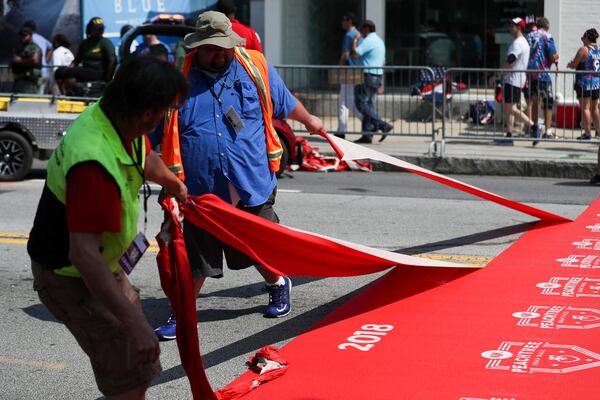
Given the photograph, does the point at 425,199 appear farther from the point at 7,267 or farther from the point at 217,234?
the point at 217,234

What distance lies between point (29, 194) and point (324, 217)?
3.61 m

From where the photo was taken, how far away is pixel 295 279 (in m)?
7.73

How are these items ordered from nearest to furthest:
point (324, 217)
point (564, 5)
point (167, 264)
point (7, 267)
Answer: point (167, 264), point (7, 267), point (324, 217), point (564, 5)

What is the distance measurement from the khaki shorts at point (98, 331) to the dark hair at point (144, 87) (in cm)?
68

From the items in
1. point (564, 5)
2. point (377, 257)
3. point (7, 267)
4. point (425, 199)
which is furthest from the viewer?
point (564, 5)

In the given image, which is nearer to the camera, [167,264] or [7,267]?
[167,264]

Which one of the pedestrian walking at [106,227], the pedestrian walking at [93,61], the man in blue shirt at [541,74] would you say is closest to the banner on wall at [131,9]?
the pedestrian walking at [93,61]

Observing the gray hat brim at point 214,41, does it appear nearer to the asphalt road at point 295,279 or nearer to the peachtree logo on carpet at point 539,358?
the asphalt road at point 295,279

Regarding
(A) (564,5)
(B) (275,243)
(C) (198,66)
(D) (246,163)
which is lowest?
(B) (275,243)

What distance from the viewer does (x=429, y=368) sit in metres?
5.24

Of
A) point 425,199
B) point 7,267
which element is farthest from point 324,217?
point 7,267

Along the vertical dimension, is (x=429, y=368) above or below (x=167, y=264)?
below

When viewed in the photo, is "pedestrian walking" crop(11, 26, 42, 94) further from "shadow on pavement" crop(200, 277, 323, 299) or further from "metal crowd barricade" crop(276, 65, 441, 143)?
"shadow on pavement" crop(200, 277, 323, 299)

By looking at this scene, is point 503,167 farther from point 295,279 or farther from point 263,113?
point 263,113
